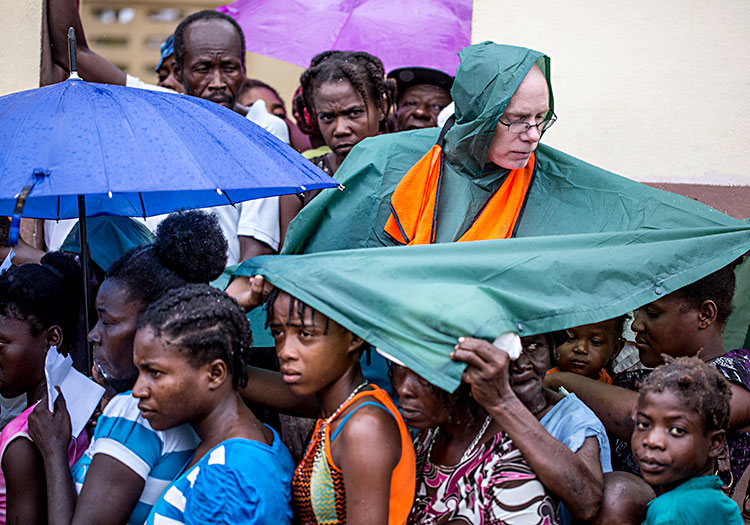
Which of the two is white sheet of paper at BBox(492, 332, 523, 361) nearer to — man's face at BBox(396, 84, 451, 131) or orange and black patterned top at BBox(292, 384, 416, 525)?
orange and black patterned top at BBox(292, 384, 416, 525)

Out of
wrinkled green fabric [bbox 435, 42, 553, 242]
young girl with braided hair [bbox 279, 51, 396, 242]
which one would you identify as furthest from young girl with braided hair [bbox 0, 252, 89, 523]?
wrinkled green fabric [bbox 435, 42, 553, 242]

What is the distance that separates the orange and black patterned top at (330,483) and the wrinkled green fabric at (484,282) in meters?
0.35

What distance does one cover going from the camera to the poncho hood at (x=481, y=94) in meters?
3.43

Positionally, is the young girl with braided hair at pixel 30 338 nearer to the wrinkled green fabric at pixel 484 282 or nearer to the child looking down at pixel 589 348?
the wrinkled green fabric at pixel 484 282

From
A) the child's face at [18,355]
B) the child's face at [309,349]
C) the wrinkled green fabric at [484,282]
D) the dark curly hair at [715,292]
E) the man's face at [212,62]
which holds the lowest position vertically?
the child's face at [18,355]

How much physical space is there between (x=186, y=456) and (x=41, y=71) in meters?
3.04

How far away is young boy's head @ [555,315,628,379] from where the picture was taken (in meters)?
3.57

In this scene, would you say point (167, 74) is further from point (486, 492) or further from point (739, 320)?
point (486, 492)

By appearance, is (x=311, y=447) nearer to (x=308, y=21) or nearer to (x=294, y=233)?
(x=294, y=233)

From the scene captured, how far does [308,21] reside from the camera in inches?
229

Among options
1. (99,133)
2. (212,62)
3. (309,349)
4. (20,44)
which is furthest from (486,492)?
(20,44)

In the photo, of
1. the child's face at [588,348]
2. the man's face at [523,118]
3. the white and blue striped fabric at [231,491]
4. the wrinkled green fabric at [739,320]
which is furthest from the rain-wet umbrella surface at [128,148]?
the wrinkled green fabric at [739,320]

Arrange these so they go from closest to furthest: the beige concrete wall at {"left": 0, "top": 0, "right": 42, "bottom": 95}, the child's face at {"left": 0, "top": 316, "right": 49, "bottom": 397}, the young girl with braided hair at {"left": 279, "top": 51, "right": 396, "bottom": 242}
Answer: the child's face at {"left": 0, "top": 316, "right": 49, "bottom": 397} < the young girl with braided hair at {"left": 279, "top": 51, "right": 396, "bottom": 242} < the beige concrete wall at {"left": 0, "top": 0, "right": 42, "bottom": 95}

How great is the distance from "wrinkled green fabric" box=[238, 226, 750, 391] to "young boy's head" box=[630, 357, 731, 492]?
0.30 m
